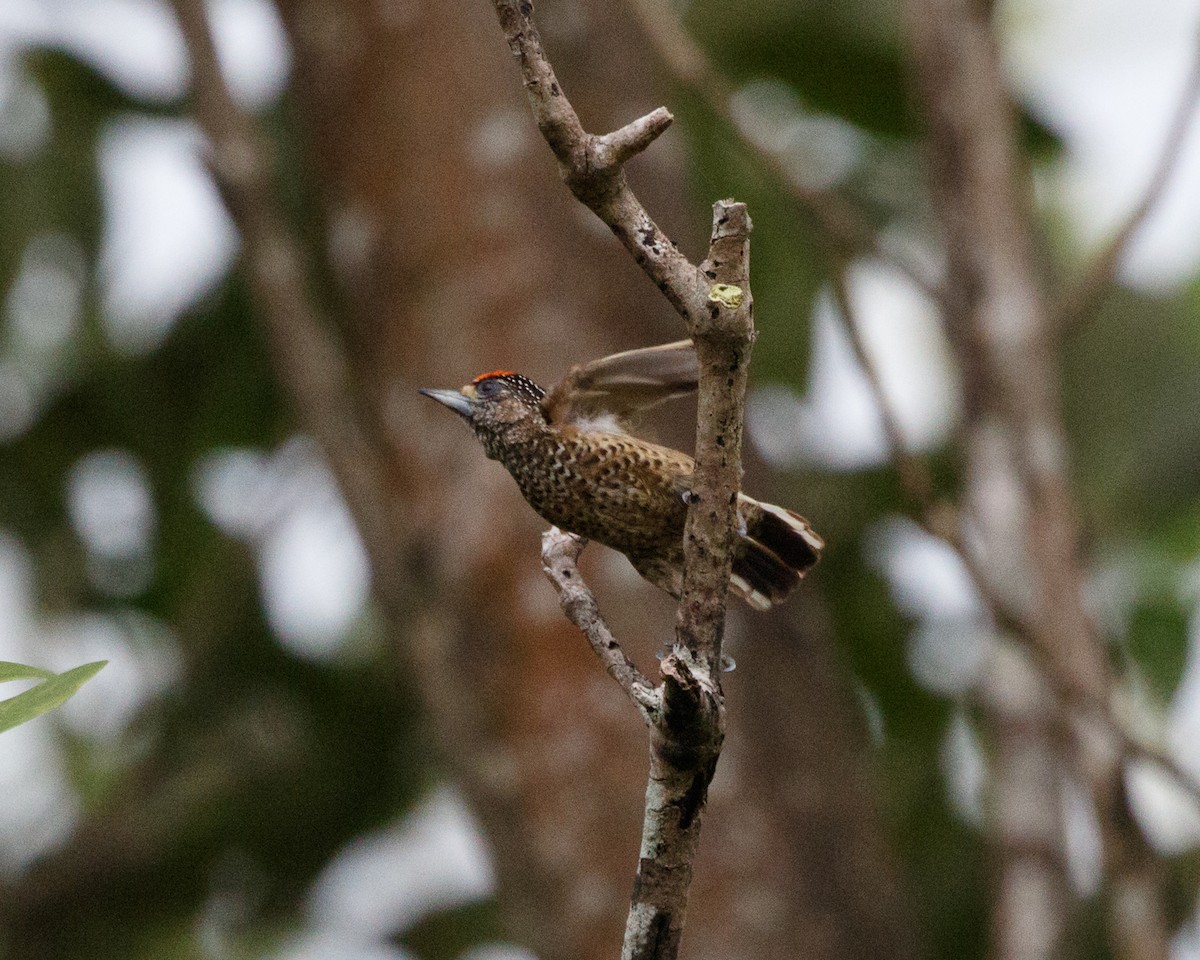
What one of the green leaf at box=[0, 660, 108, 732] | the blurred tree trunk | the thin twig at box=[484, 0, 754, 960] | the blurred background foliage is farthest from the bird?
the blurred background foliage

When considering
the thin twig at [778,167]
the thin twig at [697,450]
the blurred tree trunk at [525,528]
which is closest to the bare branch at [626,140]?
the thin twig at [697,450]

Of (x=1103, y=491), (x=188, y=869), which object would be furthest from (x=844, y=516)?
(x=188, y=869)

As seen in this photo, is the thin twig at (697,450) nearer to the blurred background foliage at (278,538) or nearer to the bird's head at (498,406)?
the bird's head at (498,406)

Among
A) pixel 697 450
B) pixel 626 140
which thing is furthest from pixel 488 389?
pixel 626 140

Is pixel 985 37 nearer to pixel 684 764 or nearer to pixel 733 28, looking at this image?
pixel 733 28

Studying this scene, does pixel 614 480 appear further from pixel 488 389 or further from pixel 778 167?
pixel 778 167

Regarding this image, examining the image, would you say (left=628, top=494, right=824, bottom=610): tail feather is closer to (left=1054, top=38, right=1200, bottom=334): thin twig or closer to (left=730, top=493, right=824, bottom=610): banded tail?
(left=730, top=493, right=824, bottom=610): banded tail
